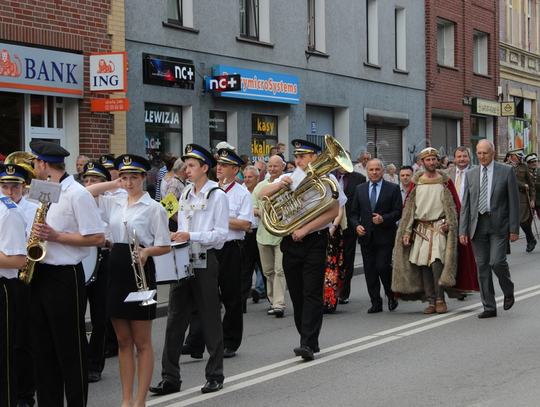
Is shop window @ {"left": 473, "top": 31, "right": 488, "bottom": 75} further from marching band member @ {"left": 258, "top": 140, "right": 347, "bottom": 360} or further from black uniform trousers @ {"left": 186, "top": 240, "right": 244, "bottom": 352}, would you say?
black uniform trousers @ {"left": 186, "top": 240, "right": 244, "bottom": 352}

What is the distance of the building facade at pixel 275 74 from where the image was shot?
18.0 metres

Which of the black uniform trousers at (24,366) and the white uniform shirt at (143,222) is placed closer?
the white uniform shirt at (143,222)

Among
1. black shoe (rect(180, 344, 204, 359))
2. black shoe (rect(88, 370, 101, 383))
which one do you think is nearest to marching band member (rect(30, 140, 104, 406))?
black shoe (rect(88, 370, 101, 383))

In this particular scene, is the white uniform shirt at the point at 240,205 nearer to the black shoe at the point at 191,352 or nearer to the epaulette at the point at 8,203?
the black shoe at the point at 191,352

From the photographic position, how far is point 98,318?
8.04 m

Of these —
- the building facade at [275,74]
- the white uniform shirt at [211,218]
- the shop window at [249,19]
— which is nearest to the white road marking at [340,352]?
the white uniform shirt at [211,218]

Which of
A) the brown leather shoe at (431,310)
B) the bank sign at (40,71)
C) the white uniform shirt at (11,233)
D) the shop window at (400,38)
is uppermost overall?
the shop window at (400,38)

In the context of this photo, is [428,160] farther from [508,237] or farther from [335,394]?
[335,394]

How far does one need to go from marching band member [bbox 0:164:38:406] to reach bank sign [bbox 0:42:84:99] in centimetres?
818

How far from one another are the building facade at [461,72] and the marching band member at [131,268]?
2387 centimetres

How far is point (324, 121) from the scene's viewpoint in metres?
24.6

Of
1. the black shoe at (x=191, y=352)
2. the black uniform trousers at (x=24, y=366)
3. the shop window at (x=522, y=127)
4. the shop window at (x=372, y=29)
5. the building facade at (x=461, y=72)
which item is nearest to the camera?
the black uniform trousers at (x=24, y=366)

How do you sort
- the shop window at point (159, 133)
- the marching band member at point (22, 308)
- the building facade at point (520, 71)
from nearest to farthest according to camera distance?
the marching band member at point (22, 308), the shop window at point (159, 133), the building facade at point (520, 71)

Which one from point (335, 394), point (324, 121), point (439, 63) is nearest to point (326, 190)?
point (335, 394)
